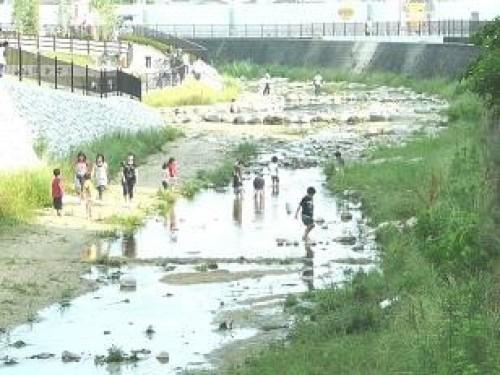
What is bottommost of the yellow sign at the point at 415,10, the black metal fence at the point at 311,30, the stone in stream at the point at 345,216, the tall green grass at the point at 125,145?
the stone in stream at the point at 345,216

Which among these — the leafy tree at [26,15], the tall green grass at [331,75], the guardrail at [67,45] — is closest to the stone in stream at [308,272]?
the guardrail at [67,45]

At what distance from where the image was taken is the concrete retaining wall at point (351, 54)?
2758 inches

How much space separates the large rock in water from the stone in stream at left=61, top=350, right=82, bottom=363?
47.3ft

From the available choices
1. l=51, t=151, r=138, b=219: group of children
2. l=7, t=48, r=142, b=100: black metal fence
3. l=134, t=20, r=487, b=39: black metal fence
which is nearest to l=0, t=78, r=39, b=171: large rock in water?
l=51, t=151, r=138, b=219: group of children

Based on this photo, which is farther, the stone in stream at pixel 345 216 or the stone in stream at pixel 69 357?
the stone in stream at pixel 345 216

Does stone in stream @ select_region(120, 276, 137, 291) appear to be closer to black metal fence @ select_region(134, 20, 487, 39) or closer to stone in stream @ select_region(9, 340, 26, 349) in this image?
stone in stream @ select_region(9, 340, 26, 349)

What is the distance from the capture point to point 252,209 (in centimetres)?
3084

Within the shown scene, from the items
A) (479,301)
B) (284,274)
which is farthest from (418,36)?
(479,301)

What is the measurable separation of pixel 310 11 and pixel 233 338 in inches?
3247

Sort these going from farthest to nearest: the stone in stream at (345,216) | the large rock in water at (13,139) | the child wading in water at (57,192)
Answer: the large rock in water at (13,139) → the stone in stream at (345,216) → the child wading in water at (57,192)

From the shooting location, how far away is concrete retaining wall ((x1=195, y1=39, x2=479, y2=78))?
7006cm

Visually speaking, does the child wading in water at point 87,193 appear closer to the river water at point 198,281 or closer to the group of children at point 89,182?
the group of children at point 89,182

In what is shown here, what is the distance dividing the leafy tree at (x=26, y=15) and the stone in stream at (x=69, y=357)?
55.7 metres

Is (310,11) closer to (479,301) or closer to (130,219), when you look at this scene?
(130,219)
